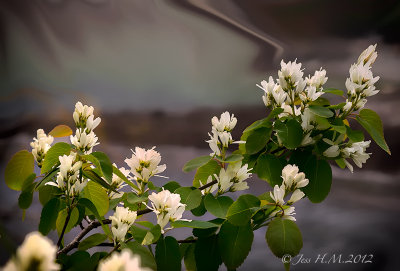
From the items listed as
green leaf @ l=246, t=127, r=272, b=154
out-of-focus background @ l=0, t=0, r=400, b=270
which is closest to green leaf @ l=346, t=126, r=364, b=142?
green leaf @ l=246, t=127, r=272, b=154

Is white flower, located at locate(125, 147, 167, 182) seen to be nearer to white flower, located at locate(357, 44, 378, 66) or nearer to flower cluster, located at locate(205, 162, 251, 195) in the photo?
flower cluster, located at locate(205, 162, 251, 195)

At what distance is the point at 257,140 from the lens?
56 cm

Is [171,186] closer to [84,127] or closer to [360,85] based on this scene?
[84,127]

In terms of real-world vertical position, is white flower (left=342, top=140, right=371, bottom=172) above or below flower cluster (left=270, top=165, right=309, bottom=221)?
above

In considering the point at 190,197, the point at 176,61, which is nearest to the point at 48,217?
the point at 190,197

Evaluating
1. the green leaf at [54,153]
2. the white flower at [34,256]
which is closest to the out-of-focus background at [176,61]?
the green leaf at [54,153]

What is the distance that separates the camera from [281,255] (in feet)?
1.57

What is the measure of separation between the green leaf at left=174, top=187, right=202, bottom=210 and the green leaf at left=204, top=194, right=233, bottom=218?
11 mm

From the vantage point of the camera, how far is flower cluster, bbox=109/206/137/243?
479mm

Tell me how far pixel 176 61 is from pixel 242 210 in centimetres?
83

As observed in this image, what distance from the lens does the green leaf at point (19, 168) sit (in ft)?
1.89

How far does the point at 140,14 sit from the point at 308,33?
0.52 metres

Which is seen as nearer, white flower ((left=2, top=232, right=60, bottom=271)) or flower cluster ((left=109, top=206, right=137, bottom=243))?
white flower ((left=2, top=232, right=60, bottom=271))

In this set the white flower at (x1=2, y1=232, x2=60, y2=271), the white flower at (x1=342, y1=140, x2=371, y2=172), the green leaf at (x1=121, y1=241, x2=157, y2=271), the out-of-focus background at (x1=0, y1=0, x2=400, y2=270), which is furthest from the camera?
the out-of-focus background at (x1=0, y1=0, x2=400, y2=270)
